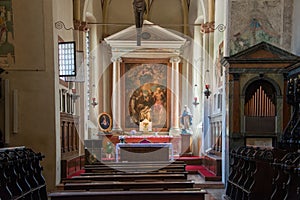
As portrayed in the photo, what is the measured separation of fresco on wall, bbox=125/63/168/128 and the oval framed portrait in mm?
1181

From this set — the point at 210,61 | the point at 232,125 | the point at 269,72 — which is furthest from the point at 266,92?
the point at 210,61

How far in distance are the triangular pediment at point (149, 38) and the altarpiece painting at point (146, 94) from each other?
1055 millimetres

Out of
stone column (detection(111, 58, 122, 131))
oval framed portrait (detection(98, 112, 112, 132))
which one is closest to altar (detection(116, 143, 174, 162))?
oval framed portrait (detection(98, 112, 112, 132))

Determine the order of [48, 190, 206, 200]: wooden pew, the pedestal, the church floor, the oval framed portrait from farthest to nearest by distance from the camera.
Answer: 1. the oval framed portrait
2. the pedestal
3. the church floor
4. [48, 190, 206, 200]: wooden pew

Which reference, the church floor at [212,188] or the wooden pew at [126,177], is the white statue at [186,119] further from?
the wooden pew at [126,177]

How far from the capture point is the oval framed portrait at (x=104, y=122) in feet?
53.6

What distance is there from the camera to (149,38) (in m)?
17.0

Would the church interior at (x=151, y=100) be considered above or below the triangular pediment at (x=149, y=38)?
below

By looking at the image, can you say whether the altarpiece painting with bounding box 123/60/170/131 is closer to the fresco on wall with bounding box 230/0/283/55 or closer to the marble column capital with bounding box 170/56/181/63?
the marble column capital with bounding box 170/56/181/63

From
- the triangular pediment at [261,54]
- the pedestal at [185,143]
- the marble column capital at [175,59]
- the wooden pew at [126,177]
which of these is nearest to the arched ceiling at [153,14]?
the marble column capital at [175,59]

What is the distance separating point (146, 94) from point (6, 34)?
8.43m

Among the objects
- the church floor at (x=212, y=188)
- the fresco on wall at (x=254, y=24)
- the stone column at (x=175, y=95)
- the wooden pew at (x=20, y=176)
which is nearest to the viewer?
the wooden pew at (x=20, y=176)

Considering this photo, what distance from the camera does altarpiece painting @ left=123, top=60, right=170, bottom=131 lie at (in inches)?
685

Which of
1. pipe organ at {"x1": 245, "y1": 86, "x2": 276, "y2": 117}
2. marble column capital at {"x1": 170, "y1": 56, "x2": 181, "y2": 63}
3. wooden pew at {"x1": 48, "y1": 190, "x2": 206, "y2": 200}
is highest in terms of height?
marble column capital at {"x1": 170, "y1": 56, "x2": 181, "y2": 63}
